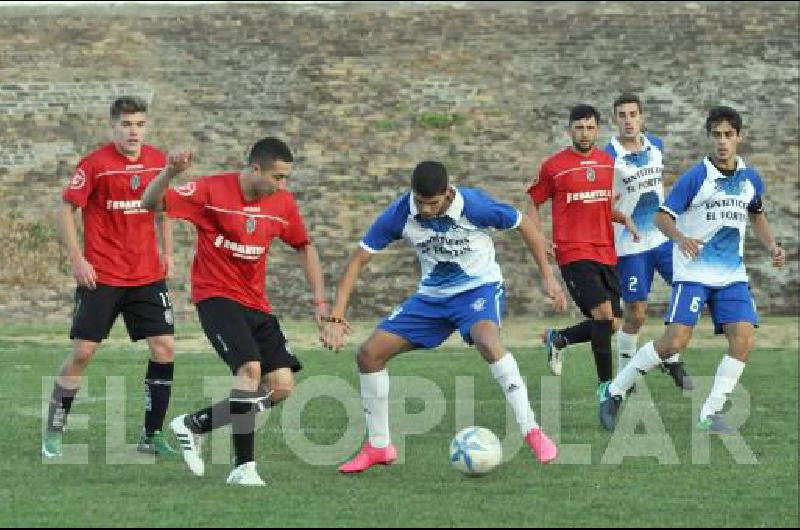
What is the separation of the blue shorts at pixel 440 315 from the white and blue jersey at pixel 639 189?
4.59 m

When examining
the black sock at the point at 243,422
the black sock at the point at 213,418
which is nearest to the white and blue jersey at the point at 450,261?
the black sock at the point at 213,418

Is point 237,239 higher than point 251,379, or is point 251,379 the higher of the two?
point 237,239

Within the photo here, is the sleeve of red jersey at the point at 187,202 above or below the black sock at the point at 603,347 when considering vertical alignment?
above

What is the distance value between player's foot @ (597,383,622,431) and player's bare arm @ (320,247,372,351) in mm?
2741

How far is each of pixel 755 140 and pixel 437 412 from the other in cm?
1761

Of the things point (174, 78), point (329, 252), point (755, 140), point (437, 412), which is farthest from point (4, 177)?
point (437, 412)

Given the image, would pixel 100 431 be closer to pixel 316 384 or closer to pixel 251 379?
pixel 251 379

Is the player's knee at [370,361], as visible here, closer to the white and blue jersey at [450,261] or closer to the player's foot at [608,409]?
the white and blue jersey at [450,261]

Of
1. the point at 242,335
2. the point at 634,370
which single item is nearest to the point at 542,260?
the point at 242,335

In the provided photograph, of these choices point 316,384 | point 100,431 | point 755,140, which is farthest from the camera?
point 755,140

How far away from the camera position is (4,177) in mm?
27906

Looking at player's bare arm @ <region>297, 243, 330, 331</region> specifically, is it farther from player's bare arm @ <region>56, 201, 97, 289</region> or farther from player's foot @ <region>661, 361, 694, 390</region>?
player's foot @ <region>661, 361, 694, 390</region>

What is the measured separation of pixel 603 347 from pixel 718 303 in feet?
5.20

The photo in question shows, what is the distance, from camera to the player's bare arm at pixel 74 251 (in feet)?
33.9
